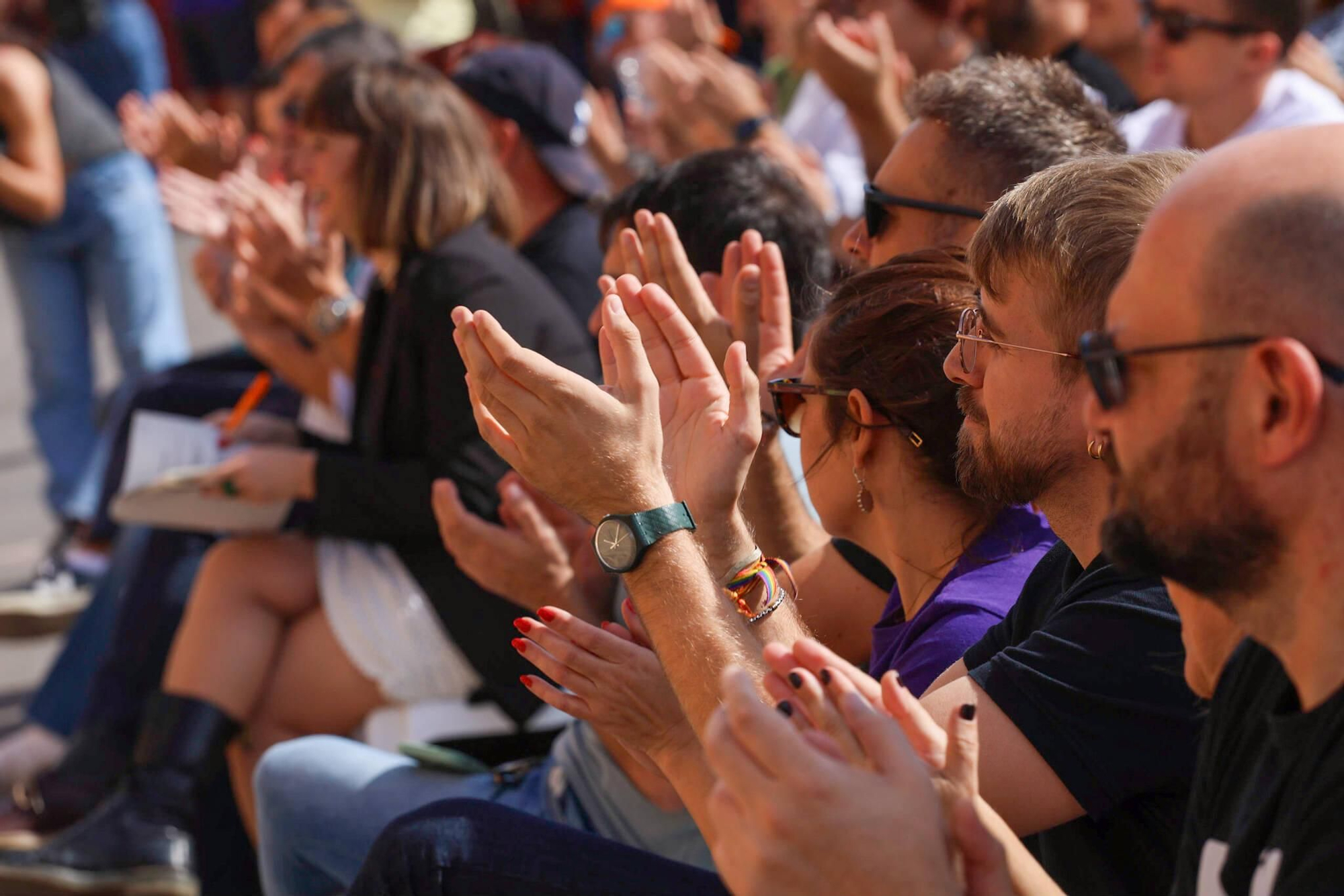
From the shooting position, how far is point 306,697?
121 inches

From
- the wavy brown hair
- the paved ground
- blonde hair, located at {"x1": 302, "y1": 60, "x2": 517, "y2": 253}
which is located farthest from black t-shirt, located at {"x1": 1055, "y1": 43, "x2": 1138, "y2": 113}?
the paved ground

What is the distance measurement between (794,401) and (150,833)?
73.3 inches

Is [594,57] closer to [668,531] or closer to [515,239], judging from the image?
[515,239]

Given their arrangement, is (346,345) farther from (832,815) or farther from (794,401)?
(832,815)

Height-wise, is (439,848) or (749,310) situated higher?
(749,310)

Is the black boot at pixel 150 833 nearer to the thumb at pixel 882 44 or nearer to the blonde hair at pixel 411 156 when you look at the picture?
the blonde hair at pixel 411 156

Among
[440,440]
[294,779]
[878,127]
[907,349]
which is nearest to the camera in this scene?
[907,349]

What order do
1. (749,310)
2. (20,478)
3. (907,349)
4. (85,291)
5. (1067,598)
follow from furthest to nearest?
(20,478)
(85,291)
(749,310)
(907,349)
(1067,598)

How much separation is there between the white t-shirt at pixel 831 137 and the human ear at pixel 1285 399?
3.09 meters

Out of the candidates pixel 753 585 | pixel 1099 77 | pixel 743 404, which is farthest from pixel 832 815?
pixel 1099 77

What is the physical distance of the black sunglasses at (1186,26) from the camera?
344 centimetres

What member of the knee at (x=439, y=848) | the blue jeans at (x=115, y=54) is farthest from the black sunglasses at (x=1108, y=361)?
the blue jeans at (x=115, y=54)

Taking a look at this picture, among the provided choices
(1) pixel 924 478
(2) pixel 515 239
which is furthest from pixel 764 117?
(1) pixel 924 478

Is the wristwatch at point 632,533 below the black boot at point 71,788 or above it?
above
